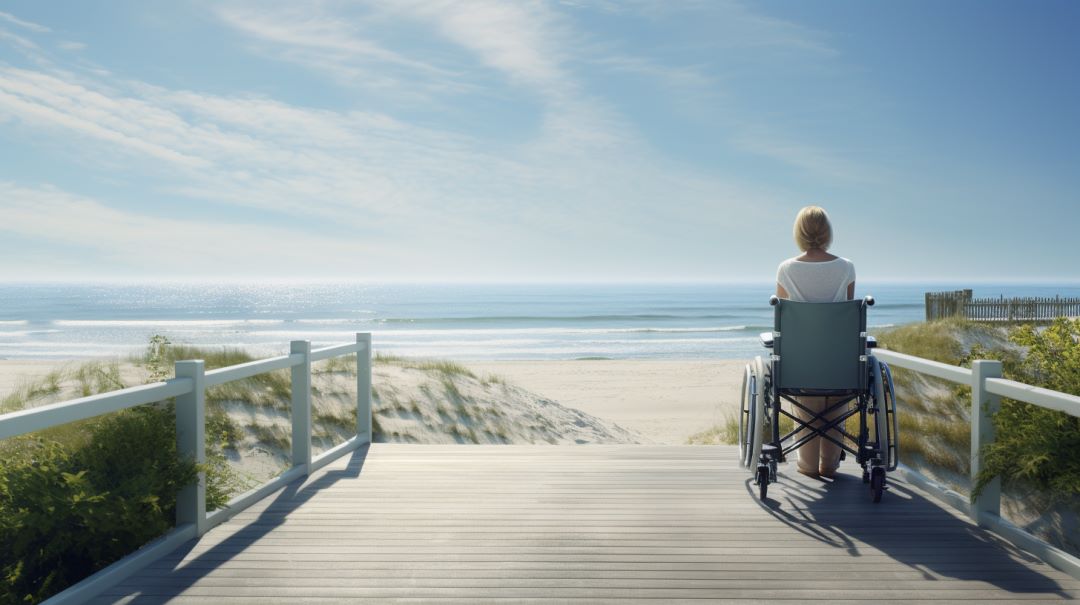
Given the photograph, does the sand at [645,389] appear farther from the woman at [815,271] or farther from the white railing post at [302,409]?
the white railing post at [302,409]

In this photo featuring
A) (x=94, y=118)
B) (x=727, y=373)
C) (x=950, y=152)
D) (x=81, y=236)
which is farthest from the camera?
(x=81, y=236)

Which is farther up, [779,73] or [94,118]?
[779,73]

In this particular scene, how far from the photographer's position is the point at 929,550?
287 cm

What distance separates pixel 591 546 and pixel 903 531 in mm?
1308

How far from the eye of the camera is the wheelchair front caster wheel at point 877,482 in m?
3.48

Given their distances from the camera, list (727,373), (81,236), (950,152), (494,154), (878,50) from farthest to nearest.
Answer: (81,236), (494,154), (950,152), (878,50), (727,373)

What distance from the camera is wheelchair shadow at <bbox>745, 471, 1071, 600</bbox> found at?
261 centimetres

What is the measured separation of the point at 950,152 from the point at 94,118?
6290 centimetres

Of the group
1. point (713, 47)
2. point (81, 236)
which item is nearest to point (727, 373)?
point (713, 47)

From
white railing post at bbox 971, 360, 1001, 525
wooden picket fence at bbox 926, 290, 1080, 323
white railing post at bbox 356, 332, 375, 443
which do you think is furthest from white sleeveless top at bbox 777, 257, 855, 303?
wooden picket fence at bbox 926, 290, 1080, 323

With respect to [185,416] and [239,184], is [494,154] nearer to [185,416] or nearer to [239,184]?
[239,184]

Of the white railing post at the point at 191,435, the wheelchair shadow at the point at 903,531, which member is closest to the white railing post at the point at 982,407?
the wheelchair shadow at the point at 903,531

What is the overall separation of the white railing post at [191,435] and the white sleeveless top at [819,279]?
2.66 meters

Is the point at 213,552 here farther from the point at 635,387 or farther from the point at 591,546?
the point at 635,387
